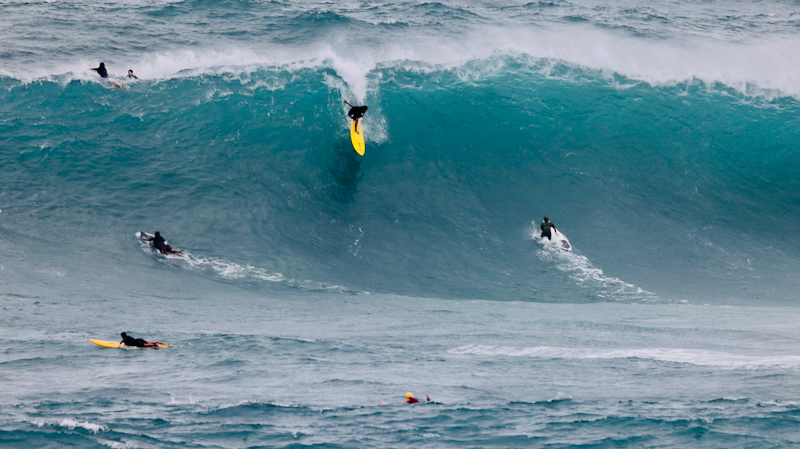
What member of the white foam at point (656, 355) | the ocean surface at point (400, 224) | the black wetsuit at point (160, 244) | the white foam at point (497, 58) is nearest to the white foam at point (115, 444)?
the ocean surface at point (400, 224)

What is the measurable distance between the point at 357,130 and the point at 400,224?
4956mm

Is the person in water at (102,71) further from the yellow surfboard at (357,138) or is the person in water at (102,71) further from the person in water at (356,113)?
the yellow surfboard at (357,138)

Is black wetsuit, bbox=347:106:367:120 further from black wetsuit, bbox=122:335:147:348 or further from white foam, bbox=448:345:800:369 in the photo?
black wetsuit, bbox=122:335:147:348

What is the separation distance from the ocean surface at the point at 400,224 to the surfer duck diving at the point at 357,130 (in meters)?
0.51

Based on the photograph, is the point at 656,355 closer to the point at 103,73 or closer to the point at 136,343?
the point at 136,343

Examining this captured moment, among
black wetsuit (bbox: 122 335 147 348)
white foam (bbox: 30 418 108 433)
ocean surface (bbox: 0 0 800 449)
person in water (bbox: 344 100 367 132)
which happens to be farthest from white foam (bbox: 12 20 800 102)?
white foam (bbox: 30 418 108 433)

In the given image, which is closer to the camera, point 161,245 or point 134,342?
point 134,342

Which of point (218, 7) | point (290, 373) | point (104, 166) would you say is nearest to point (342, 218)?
point (104, 166)

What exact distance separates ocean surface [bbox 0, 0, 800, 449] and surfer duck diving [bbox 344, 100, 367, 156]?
51 centimetres

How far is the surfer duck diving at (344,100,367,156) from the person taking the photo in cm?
2567

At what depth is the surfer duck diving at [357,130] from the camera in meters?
25.7

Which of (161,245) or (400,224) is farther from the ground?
(400,224)

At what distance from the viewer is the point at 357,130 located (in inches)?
1025

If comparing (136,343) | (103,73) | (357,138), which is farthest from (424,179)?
(103,73)
